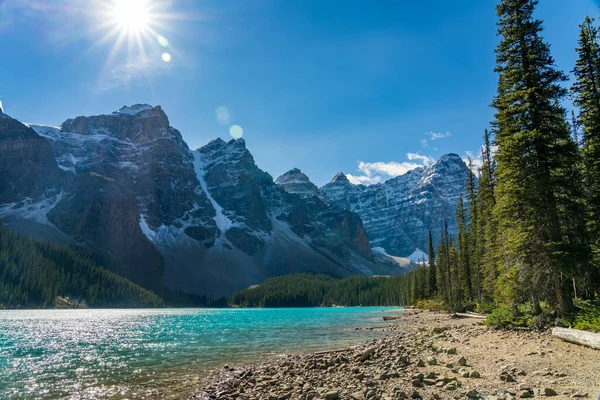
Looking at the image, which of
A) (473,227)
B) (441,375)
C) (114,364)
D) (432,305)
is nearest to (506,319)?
(441,375)

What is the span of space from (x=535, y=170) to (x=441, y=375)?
13.7 m

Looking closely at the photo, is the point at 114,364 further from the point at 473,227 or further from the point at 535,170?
the point at 473,227

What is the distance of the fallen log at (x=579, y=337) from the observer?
1480 cm

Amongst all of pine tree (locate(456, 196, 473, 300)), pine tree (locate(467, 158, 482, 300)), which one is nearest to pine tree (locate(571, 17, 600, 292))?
pine tree (locate(467, 158, 482, 300))

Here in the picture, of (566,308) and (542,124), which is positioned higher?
(542,124)

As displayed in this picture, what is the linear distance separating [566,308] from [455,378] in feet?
35.0

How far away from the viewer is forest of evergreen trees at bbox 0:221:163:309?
146750 mm

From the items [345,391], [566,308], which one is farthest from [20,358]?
[566,308]

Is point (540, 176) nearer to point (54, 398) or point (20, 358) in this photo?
point (54, 398)

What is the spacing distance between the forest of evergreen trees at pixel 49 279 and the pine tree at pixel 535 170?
16726 cm

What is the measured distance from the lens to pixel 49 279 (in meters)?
157

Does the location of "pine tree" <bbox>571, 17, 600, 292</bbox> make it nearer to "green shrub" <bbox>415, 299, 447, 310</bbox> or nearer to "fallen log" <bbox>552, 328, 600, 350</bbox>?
"fallen log" <bbox>552, 328, 600, 350</bbox>

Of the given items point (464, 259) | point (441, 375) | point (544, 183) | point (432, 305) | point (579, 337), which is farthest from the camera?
point (432, 305)

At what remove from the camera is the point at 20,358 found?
29.1 metres
